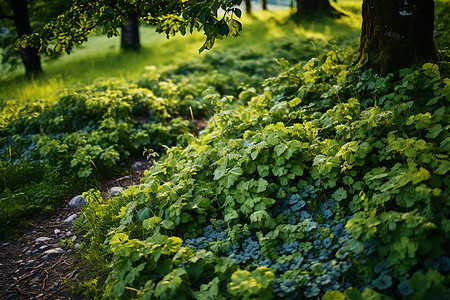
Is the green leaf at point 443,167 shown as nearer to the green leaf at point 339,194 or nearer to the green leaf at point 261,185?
the green leaf at point 339,194

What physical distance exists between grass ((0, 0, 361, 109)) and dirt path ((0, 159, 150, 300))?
3.83 meters

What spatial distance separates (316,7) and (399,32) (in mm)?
11719

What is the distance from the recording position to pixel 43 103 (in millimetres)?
6539

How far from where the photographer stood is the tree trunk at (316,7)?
14172mm

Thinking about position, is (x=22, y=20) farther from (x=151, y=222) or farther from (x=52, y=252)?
(x=151, y=222)

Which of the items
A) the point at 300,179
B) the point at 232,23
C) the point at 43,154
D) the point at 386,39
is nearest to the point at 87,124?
the point at 43,154

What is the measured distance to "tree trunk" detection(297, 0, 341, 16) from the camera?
14172 millimetres

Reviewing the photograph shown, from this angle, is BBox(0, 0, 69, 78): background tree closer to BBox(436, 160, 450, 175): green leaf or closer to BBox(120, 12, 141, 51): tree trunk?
BBox(120, 12, 141, 51): tree trunk

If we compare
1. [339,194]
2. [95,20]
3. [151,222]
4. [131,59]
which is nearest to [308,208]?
[339,194]

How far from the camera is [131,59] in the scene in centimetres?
1136

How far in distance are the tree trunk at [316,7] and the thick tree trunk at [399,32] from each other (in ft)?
37.0

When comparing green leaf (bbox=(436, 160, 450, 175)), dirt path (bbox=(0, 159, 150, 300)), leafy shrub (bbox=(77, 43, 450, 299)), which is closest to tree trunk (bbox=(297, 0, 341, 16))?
leafy shrub (bbox=(77, 43, 450, 299))

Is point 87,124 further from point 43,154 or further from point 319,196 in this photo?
point 319,196

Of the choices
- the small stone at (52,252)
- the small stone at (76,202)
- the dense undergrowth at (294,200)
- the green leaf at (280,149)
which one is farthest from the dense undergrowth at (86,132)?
the green leaf at (280,149)
